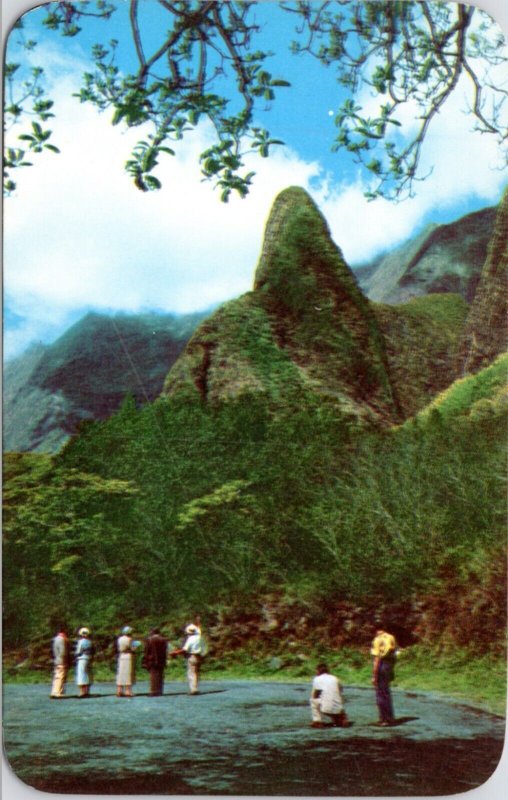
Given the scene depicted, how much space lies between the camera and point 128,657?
536 cm

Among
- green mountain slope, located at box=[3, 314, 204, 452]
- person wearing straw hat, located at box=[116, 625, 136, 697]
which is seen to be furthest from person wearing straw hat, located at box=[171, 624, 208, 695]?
green mountain slope, located at box=[3, 314, 204, 452]

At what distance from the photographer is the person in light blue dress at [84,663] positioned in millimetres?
5344

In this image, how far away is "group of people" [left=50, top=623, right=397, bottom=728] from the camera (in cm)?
520

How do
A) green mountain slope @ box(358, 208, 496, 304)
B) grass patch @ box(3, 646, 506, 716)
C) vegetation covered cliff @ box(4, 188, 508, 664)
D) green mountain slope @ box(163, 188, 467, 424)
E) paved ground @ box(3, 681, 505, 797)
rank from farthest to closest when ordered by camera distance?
green mountain slope @ box(163, 188, 467, 424), green mountain slope @ box(358, 208, 496, 304), vegetation covered cliff @ box(4, 188, 508, 664), grass patch @ box(3, 646, 506, 716), paved ground @ box(3, 681, 505, 797)

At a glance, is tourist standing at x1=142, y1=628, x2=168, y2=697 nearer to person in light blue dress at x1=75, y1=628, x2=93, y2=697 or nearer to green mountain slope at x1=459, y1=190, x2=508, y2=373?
person in light blue dress at x1=75, y1=628, x2=93, y2=697

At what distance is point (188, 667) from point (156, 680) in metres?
0.18

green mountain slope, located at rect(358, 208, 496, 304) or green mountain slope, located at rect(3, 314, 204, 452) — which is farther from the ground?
green mountain slope, located at rect(358, 208, 496, 304)

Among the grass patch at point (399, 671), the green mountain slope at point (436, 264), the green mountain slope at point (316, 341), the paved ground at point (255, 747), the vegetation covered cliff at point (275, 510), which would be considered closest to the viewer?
the paved ground at point (255, 747)

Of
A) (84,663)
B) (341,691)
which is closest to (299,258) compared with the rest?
(341,691)

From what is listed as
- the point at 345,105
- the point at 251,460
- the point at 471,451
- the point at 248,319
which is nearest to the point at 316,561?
the point at 251,460

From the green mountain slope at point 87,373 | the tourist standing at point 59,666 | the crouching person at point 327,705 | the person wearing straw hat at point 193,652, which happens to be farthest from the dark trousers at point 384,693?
the green mountain slope at point 87,373

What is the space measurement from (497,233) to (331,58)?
1.33m

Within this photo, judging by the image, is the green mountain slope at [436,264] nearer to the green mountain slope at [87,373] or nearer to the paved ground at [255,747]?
the green mountain slope at [87,373]

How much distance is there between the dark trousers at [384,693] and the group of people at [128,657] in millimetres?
954
